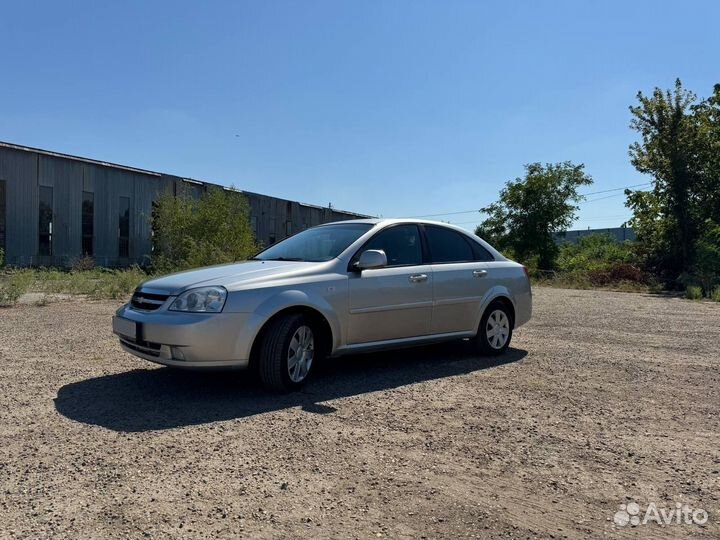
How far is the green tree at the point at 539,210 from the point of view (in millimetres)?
34281

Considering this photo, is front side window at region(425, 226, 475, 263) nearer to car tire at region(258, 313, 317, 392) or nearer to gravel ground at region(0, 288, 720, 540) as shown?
gravel ground at region(0, 288, 720, 540)

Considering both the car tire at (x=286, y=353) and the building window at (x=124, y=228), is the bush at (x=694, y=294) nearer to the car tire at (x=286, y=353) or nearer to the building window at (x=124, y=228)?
the car tire at (x=286, y=353)

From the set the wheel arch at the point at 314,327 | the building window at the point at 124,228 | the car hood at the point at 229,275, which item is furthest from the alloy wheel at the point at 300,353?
the building window at the point at 124,228

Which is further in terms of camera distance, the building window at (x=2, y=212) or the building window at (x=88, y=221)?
the building window at (x=88, y=221)

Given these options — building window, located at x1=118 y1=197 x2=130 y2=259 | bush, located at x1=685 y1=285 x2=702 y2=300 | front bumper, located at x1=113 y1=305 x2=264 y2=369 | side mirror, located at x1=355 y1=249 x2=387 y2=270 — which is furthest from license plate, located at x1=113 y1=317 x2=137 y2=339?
building window, located at x1=118 y1=197 x2=130 y2=259

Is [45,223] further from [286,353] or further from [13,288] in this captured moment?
[286,353]

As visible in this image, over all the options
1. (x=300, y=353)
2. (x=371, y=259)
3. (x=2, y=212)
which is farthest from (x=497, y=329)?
(x=2, y=212)

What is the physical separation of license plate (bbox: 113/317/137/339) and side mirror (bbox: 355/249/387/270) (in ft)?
7.08

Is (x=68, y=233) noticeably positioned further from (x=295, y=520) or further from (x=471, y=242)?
(x=295, y=520)

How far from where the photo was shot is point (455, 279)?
22.3 feet

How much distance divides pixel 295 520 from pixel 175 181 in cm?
3328

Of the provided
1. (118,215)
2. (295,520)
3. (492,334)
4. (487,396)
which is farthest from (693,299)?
(118,215)

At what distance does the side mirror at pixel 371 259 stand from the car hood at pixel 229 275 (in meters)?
0.41

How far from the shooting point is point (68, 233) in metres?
28.5
